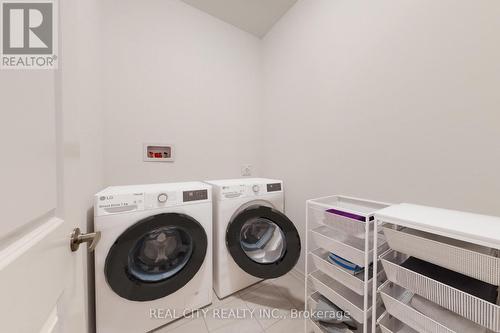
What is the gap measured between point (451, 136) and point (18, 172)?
1.35 metres

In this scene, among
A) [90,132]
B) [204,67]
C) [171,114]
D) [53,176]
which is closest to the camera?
[53,176]

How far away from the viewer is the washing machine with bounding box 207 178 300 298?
1.31m

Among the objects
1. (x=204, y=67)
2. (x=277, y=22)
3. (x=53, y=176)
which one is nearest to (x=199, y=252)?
(x=53, y=176)

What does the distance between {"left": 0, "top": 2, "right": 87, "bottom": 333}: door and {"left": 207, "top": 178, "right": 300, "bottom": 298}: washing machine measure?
879 mm

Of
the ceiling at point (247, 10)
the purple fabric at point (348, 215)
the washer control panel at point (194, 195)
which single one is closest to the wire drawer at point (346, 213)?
the purple fabric at point (348, 215)

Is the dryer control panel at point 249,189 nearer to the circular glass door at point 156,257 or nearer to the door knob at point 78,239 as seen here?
the circular glass door at point 156,257

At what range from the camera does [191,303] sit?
4.12 ft

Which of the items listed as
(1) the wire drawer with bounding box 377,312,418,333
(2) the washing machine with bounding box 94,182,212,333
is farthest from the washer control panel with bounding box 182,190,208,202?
(1) the wire drawer with bounding box 377,312,418,333

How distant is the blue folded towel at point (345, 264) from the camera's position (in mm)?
936

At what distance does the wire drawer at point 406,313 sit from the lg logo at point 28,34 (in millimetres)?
1229

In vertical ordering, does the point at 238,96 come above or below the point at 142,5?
below

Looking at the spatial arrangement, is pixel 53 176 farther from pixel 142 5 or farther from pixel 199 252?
pixel 142 5

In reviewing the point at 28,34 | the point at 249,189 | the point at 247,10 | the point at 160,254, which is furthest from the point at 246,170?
the point at 28,34

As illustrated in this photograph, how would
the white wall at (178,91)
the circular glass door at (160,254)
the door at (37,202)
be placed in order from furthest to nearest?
the white wall at (178,91) → the circular glass door at (160,254) → the door at (37,202)
